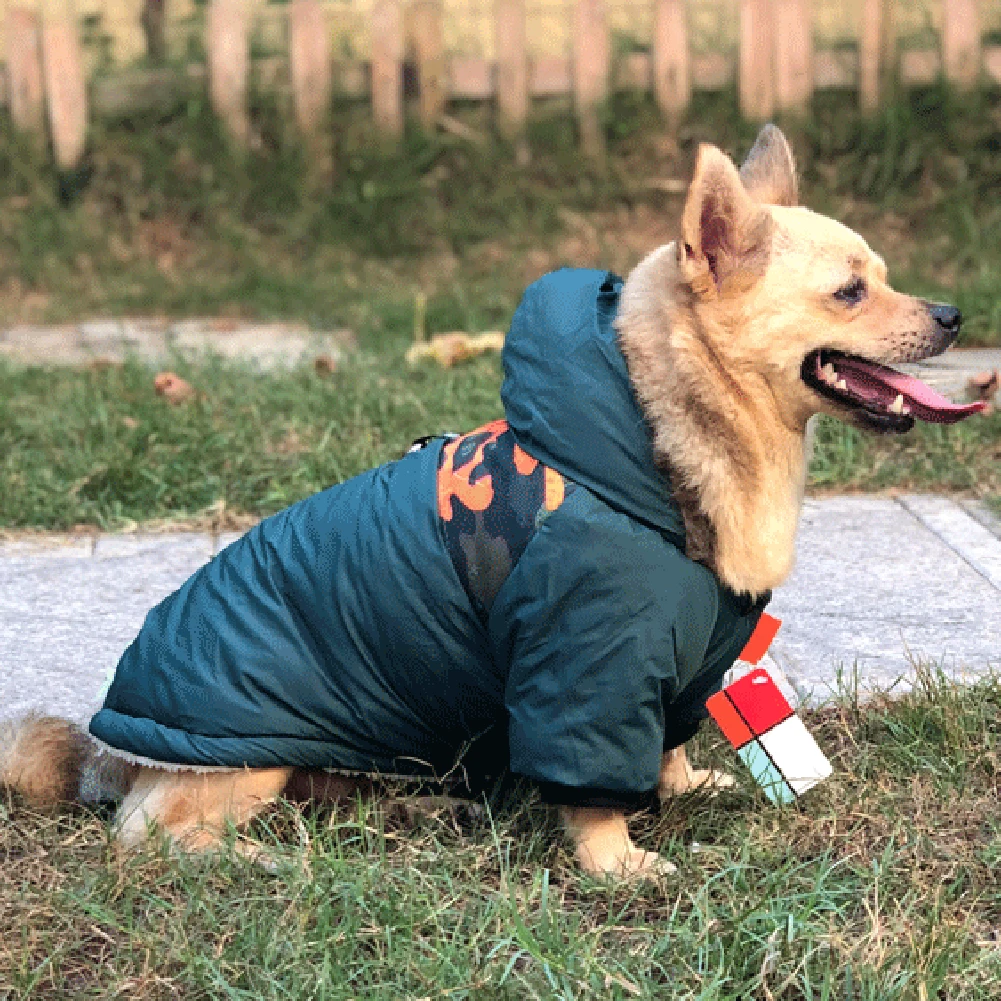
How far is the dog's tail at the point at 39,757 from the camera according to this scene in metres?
2.98

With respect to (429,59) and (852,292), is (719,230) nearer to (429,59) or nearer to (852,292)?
(852,292)

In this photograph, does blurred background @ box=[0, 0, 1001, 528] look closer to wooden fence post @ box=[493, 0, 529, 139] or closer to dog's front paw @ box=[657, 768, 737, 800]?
wooden fence post @ box=[493, 0, 529, 139]

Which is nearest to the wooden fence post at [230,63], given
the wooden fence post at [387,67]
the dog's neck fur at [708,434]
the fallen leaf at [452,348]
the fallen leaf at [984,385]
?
the wooden fence post at [387,67]

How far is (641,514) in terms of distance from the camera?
2.69 metres

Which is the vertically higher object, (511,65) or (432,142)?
(511,65)

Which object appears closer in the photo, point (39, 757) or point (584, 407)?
point (584, 407)

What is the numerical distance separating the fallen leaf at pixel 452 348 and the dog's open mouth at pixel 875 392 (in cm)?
295

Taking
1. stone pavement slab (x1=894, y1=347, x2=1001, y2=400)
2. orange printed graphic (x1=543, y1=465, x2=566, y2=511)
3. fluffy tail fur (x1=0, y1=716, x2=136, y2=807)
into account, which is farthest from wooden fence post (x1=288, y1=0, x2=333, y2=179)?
orange printed graphic (x1=543, y1=465, x2=566, y2=511)

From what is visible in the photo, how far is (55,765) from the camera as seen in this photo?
9.88 feet

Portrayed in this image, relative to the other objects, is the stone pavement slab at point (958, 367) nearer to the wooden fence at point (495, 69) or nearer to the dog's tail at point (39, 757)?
the wooden fence at point (495, 69)

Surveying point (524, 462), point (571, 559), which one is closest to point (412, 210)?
point (524, 462)

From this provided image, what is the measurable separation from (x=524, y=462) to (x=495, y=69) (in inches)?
201

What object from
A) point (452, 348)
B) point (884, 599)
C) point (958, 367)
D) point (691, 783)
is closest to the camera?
point (691, 783)

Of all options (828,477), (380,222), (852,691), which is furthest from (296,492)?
(380,222)
